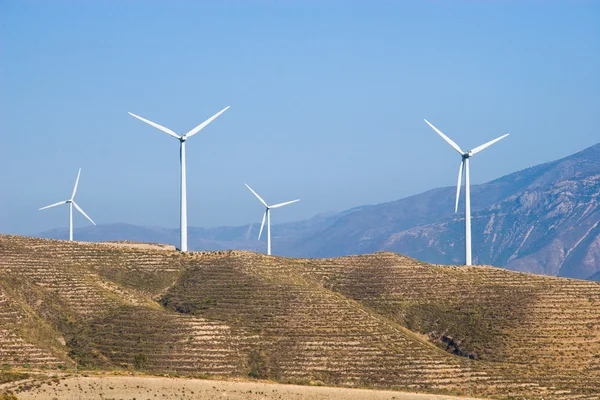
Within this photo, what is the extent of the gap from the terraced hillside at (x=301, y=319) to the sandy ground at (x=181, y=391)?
1092cm

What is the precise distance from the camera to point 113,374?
347 ft

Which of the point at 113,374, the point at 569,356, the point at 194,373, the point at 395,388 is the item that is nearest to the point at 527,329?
the point at 569,356

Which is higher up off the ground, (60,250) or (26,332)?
(60,250)

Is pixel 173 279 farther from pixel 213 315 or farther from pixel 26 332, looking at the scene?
pixel 26 332

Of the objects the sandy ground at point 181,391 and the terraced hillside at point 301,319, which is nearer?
the sandy ground at point 181,391

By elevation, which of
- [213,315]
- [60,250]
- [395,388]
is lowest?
[395,388]

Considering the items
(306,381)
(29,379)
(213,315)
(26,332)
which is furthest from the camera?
(213,315)

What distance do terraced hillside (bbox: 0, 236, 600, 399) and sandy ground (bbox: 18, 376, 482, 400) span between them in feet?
35.8

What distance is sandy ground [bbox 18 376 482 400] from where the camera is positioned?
97.5 metres

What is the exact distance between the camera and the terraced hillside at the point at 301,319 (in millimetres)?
117938

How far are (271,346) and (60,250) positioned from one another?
120ft

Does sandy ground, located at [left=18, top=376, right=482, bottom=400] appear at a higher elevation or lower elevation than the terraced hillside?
lower

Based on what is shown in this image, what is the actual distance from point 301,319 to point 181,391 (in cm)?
3185

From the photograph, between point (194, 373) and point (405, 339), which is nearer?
point (194, 373)
